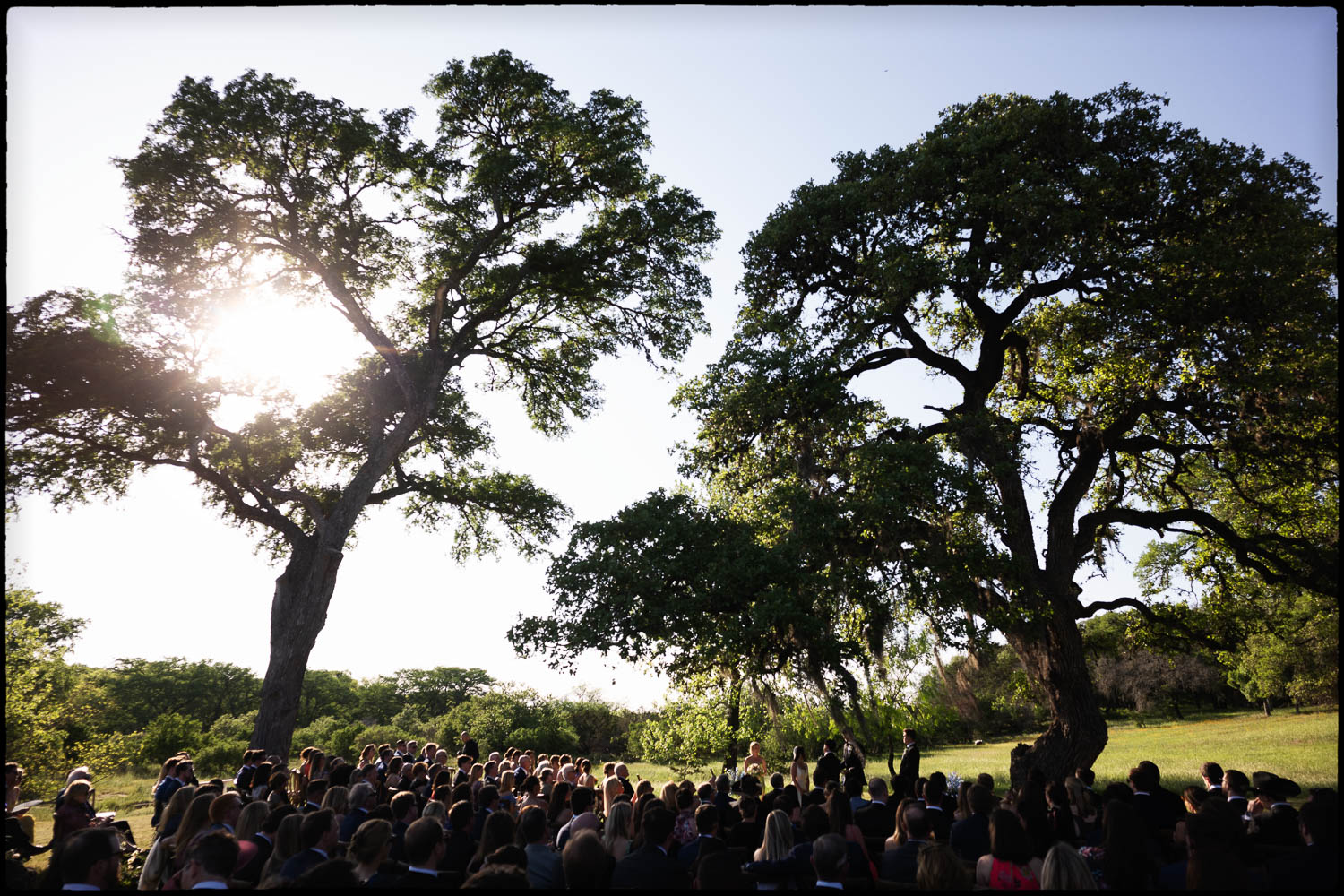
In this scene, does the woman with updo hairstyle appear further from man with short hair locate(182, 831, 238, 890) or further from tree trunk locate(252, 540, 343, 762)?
tree trunk locate(252, 540, 343, 762)

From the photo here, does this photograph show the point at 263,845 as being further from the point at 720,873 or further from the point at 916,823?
the point at 916,823

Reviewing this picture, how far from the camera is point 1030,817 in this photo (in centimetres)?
829

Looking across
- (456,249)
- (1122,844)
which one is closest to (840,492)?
(1122,844)

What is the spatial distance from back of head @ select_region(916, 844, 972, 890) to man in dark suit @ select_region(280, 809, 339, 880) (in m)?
5.58

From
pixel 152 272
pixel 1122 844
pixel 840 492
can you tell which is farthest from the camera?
pixel 152 272

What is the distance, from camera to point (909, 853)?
23.5 ft

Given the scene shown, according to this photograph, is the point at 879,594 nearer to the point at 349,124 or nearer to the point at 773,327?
the point at 773,327

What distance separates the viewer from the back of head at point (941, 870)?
514cm

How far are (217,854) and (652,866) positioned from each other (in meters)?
3.92

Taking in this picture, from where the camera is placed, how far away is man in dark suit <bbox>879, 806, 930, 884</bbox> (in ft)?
23.4

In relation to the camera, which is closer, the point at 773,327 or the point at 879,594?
the point at 879,594

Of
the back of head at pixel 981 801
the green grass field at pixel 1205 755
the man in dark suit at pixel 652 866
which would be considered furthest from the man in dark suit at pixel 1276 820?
the green grass field at pixel 1205 755

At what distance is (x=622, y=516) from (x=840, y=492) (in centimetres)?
556

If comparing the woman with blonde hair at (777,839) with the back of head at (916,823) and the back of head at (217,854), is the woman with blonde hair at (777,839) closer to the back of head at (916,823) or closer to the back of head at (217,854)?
the back of head at (916,823)
